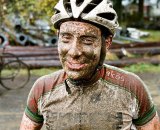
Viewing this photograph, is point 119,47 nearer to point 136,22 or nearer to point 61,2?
point 61,2

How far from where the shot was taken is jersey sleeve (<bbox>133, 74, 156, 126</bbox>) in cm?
262

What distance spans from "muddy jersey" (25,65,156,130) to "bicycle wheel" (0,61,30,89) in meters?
10.7

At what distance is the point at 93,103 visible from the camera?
259cm

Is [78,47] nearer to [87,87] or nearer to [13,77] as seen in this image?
[87,87]

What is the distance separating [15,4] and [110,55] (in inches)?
194

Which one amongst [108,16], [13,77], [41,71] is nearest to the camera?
[108,16]

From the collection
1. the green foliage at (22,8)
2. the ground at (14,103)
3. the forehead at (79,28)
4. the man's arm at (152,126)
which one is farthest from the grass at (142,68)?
the forehead at (79,28)

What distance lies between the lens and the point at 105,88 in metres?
2.63

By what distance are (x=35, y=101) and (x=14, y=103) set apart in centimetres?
936

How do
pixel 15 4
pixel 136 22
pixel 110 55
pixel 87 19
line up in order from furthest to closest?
1. pixel 136 22
2. pixel 15 4
3. pixel 110 55
4. pixel 87 19

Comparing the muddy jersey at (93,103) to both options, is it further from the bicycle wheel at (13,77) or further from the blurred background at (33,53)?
the bicycle wheel at (13,77)

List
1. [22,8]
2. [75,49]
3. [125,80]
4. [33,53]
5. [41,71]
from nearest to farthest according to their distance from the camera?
[75,49] → [125,80] → [41,71] → [33,53] → [22,8]

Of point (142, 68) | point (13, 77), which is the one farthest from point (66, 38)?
point (142, 68)

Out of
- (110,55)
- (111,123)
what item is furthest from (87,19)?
(110,55)
